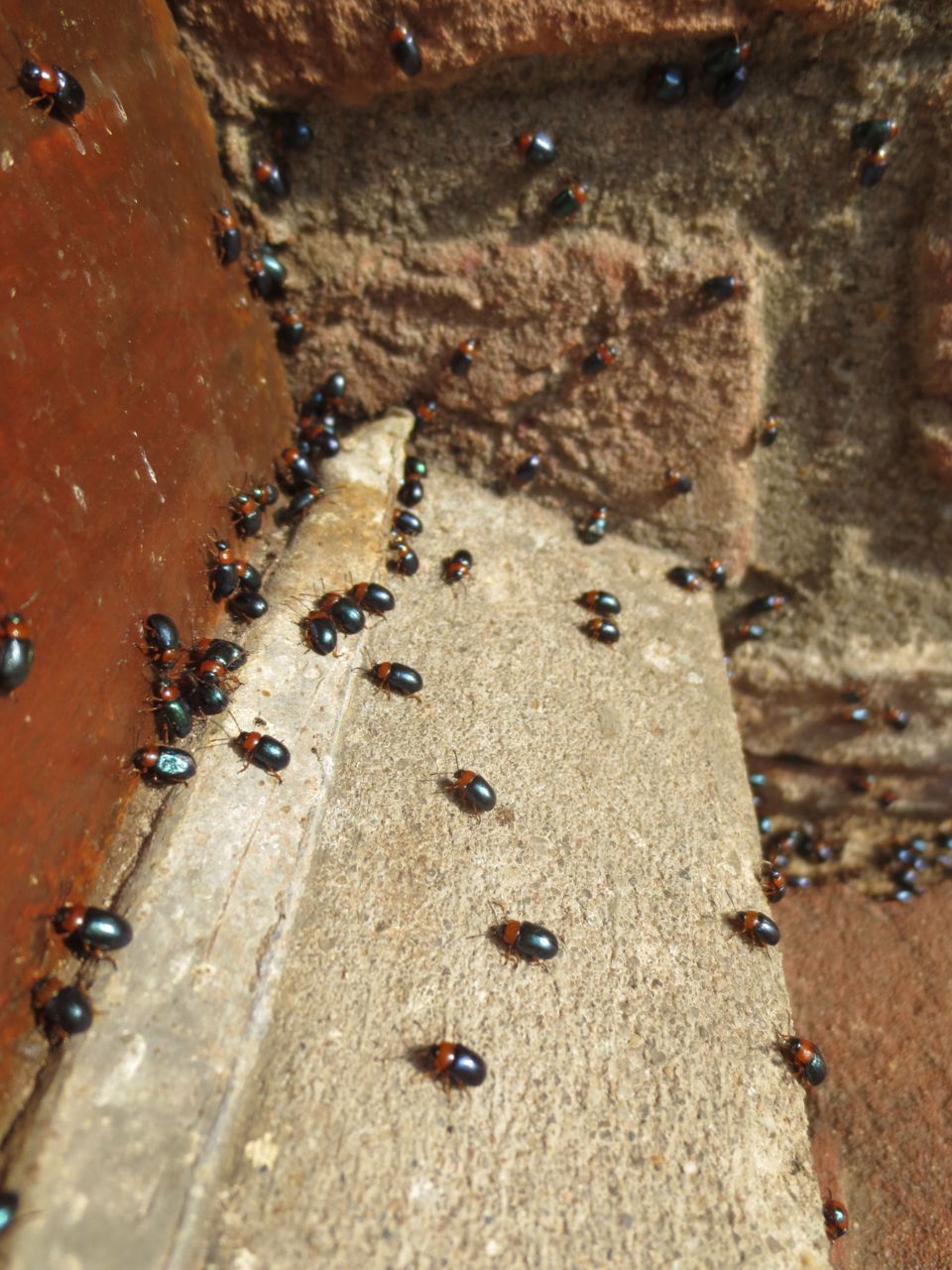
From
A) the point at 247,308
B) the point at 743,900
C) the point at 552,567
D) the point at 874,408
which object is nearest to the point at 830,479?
the point at 874,408

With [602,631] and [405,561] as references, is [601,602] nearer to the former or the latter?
[602,631]

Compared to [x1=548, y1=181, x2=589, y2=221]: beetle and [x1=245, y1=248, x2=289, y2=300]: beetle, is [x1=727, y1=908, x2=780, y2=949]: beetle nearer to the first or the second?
[x1=548, y1=181, x2=589, y2=221]: beetle

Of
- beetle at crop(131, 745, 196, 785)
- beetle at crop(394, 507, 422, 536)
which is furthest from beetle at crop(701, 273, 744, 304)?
beetle at crop(131, 745, 196, 785)

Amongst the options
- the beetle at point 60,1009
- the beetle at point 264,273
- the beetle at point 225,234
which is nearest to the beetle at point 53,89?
the beetle at point 225,234

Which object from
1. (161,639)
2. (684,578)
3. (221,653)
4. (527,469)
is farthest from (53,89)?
(684,578)

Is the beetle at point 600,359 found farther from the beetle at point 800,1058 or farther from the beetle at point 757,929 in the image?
the beetle at point 800,1058

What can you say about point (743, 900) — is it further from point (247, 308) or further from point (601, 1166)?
point (247, 308)
